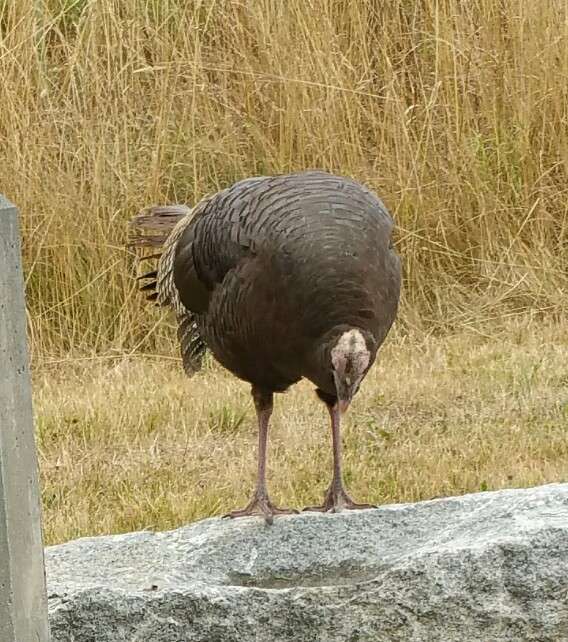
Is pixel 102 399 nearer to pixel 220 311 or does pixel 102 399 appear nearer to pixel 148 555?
pixel 220 311

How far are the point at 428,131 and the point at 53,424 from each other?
94.5 inches

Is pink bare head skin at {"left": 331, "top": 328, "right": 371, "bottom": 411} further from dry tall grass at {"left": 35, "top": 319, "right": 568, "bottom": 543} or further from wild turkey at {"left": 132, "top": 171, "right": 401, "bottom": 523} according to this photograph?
dry tall grass at {"left": 35, "top": 319, "right": 568, "bottom": 543}

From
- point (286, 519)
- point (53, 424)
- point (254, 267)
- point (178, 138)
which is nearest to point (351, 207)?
point (254, 267)

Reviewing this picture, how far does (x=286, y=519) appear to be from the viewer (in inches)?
148

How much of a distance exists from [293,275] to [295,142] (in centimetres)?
325

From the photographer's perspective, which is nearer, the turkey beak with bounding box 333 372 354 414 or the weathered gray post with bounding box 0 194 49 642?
the weathered gray post with bounding box 0 194 49 642

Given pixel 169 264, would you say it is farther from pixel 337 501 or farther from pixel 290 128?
pixel 290 128

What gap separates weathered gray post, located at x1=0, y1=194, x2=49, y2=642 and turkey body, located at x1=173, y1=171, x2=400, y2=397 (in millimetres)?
1141

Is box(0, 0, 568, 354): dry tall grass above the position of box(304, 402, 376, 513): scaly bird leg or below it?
above

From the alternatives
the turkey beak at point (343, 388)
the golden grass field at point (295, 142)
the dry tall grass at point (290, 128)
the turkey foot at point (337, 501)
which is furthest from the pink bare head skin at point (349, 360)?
the dry tall grass at point (290, 128)

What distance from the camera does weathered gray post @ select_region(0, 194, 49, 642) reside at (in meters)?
2.51

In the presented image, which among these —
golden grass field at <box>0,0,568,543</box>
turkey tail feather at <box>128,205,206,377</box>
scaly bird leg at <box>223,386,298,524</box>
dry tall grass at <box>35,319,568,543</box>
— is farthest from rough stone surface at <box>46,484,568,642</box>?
golden grass field at <box>0,0,568,543</box>

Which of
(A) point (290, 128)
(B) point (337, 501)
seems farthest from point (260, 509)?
(A) point (290, 128)

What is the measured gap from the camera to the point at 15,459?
8.41 ft
